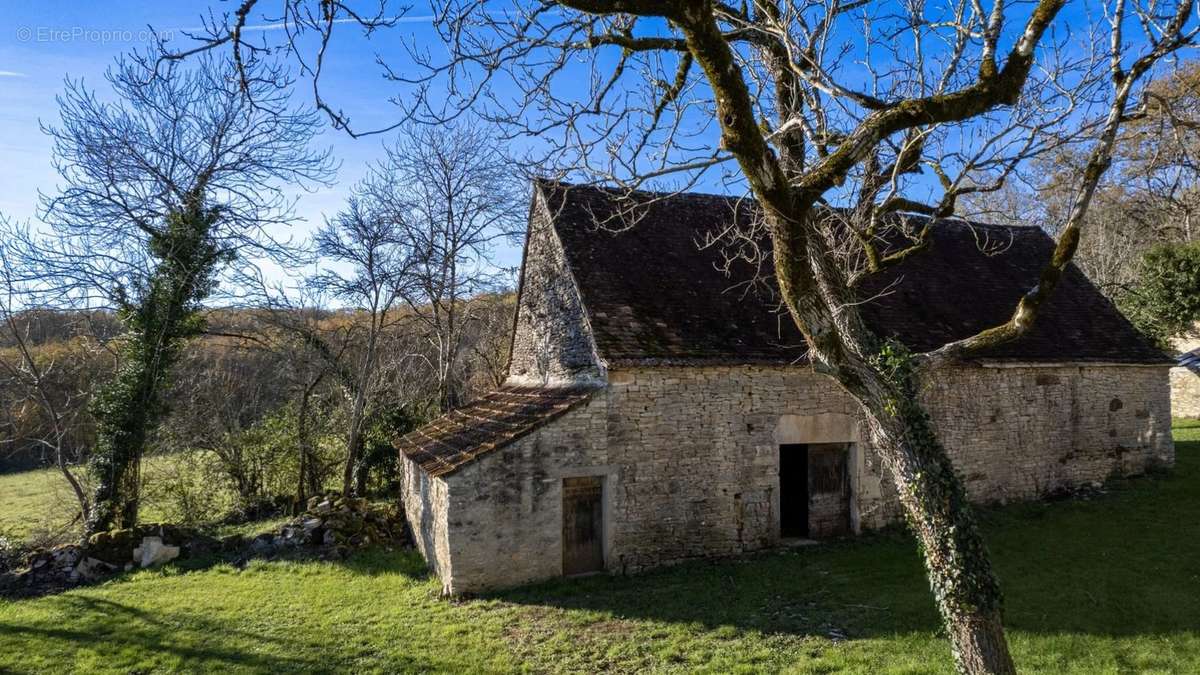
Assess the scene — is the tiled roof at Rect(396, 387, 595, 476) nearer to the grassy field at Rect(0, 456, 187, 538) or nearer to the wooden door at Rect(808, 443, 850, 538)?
the wooden door at Rect(808, 443, 850, 538)

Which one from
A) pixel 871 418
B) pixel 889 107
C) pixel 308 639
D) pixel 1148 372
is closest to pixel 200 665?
pixel 308 639

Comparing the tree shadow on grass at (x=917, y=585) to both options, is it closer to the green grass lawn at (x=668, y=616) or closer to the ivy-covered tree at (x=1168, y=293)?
the green grass lawn at (x=668, y=616)

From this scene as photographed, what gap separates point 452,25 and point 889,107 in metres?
3.39

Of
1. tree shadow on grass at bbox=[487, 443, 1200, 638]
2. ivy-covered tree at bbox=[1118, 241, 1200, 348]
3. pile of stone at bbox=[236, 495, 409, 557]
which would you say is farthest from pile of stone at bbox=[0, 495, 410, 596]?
ivy-covered tree at bbox=[1118, 241, 1200, 348]

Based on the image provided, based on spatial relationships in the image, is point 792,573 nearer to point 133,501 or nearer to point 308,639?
point 308,639

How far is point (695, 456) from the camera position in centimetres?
995

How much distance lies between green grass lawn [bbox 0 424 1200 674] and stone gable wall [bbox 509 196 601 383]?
3.36 m

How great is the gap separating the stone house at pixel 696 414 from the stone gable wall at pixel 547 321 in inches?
2.0

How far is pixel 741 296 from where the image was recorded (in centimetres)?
1171

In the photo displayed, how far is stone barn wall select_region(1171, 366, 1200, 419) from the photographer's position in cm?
2041

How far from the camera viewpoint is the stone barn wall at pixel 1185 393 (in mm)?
20406

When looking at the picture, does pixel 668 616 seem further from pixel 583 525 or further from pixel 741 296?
pixel 741 296

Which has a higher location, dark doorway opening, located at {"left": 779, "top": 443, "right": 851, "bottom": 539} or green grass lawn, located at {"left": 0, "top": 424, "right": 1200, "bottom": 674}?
dark doorway opening, located at {"left": 779, "top": 443, "right": 851, "bottom": 539}

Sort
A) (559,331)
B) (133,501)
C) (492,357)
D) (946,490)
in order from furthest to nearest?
(492,357) → (133,501) → (559,331) → (946,490)
